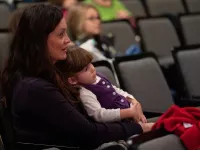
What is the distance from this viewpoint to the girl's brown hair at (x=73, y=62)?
1423mm

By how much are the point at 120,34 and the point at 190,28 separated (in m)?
0.58

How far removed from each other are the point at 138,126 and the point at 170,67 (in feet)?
3.70

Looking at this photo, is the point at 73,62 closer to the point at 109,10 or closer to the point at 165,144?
the point at 165,144

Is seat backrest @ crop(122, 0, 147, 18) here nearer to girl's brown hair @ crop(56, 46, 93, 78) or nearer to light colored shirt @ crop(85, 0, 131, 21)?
light colored shirt @ crop(85, 0, 131, 21)

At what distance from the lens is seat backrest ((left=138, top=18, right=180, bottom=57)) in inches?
113

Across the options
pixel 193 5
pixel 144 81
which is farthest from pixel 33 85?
pixel 193 5

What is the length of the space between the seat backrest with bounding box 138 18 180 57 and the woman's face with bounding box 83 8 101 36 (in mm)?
486

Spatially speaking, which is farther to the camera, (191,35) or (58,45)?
(191,35)

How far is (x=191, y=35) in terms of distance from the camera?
3.09 metres

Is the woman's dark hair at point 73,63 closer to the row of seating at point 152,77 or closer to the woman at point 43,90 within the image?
the woman at point 43,90

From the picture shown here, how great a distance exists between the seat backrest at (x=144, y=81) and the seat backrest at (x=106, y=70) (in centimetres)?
3

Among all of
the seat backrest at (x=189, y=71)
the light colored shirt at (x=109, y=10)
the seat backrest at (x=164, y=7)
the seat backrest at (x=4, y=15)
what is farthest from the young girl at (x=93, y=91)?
the seat backrest at (x=164, y=7)

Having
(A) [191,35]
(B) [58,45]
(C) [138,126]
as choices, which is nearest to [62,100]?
(B) [58,45]

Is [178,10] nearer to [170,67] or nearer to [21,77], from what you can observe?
[170,67]
